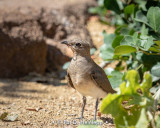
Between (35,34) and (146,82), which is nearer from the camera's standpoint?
(146,82)

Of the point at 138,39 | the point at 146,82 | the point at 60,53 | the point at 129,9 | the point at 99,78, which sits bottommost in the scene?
the point at 146,82

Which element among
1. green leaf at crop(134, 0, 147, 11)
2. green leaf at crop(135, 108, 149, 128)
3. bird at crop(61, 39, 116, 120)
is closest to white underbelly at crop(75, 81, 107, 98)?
bird at crop(61, 39, 116, 120)

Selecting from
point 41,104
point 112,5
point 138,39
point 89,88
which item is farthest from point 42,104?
point 112,5

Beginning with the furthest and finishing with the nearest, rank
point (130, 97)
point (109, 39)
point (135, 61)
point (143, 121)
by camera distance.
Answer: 1. point (109, 39)
2. point (135, 61)
3. point (130, 97)
4. point (143, 121)

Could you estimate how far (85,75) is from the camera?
4.46m

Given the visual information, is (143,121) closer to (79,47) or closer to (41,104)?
(79,47)

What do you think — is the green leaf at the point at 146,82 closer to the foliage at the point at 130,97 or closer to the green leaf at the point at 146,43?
the foliage at the point at 130,97

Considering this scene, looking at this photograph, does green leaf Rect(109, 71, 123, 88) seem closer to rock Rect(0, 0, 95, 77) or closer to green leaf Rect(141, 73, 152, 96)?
green leaf Rect(141, 73, 152, 96)

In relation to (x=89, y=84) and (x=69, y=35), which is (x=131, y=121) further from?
(x=69, y=35)

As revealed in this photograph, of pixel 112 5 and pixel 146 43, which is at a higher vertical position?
pixel 112 5

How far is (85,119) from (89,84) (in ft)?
1.85

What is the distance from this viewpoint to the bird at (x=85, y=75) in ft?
14.7

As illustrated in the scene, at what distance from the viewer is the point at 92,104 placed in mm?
5625

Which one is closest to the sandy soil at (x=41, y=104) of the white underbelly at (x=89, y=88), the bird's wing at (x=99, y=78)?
the white underbelly at (x=89, y=88)
